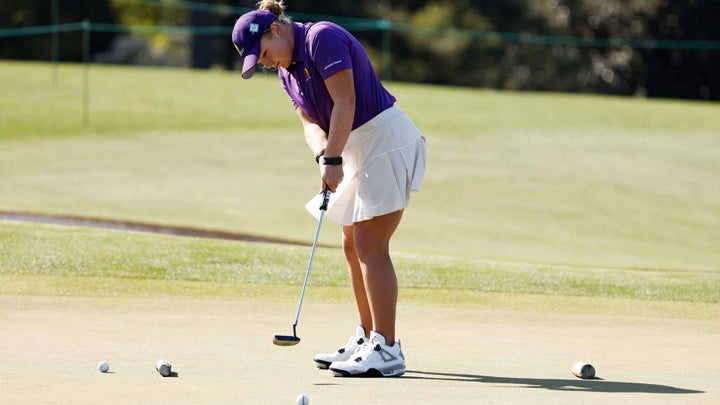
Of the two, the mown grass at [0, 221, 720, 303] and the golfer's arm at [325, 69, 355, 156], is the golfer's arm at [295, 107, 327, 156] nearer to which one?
the golfer's arm at [325, 69, 355, 156]

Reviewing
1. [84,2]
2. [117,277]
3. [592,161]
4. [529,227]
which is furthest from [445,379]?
[84,2]

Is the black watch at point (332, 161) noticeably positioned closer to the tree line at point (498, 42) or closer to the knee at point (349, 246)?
the knee at point (349, 246)

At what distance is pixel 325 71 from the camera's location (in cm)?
527

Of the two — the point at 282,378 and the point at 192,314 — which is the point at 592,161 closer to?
the point at 192,314

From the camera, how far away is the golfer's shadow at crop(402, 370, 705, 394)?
4996 millimetres

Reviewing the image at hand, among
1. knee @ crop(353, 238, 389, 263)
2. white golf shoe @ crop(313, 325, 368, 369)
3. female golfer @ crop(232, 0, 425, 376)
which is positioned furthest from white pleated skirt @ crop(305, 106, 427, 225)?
white golf shoe @ crop(313, 325, 368, 369)

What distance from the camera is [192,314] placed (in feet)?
22.1

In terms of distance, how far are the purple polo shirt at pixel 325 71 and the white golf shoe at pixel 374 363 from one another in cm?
103

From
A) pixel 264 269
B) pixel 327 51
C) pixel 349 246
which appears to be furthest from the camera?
pixel 264 269

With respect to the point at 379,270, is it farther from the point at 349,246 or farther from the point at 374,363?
the point at 374,363

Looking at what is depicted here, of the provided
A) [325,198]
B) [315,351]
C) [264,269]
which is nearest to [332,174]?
[325,198]

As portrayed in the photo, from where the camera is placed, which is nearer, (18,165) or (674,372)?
(674,372)

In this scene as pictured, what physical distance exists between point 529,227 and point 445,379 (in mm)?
10309

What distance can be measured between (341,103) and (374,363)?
46.2 inches
